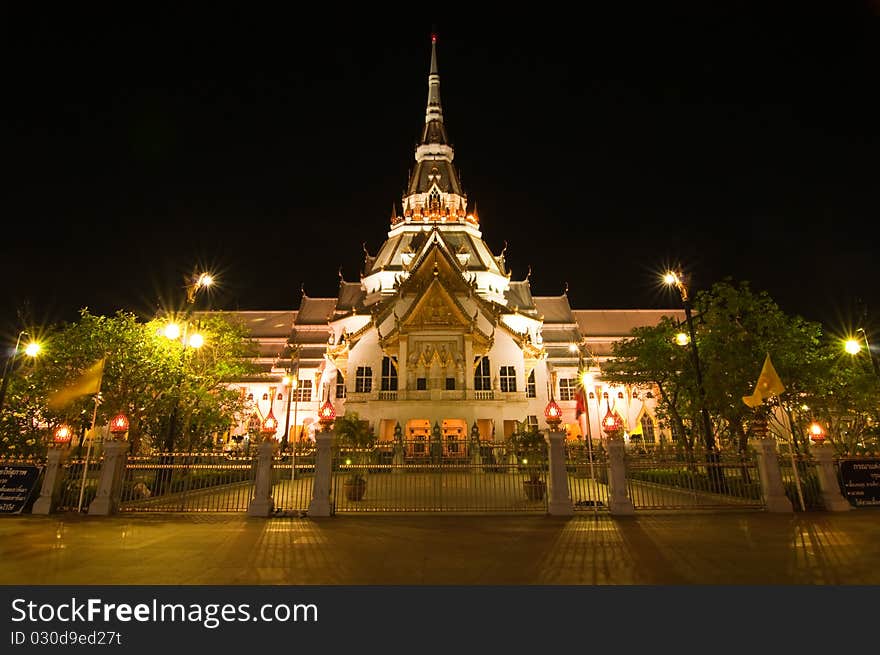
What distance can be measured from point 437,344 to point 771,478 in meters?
22.1

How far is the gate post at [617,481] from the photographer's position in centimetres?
1284

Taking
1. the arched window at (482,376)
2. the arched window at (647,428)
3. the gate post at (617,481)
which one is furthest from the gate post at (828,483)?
the arched window at (647,428)

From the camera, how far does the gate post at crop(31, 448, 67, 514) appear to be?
1338cm

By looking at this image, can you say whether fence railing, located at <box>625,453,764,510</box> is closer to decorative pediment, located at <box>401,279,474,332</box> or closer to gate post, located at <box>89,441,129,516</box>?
gate post, located at <box>89,441,129,516</box>

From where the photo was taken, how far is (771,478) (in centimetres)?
1312

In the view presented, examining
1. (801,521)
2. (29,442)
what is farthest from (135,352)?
(801,521)

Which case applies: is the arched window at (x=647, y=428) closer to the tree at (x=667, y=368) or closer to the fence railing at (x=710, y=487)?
the tree at (x=667, y=368)

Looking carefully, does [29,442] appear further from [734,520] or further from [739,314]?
[739,314]

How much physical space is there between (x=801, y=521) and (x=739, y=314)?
1234 cm

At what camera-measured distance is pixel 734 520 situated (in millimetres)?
11711

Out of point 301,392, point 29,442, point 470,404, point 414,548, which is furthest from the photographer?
point 301,392

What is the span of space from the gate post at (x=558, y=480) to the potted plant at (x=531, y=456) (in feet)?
3.15

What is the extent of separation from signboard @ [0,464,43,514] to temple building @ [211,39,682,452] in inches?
475

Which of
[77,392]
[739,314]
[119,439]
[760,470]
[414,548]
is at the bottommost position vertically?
[414,548]
